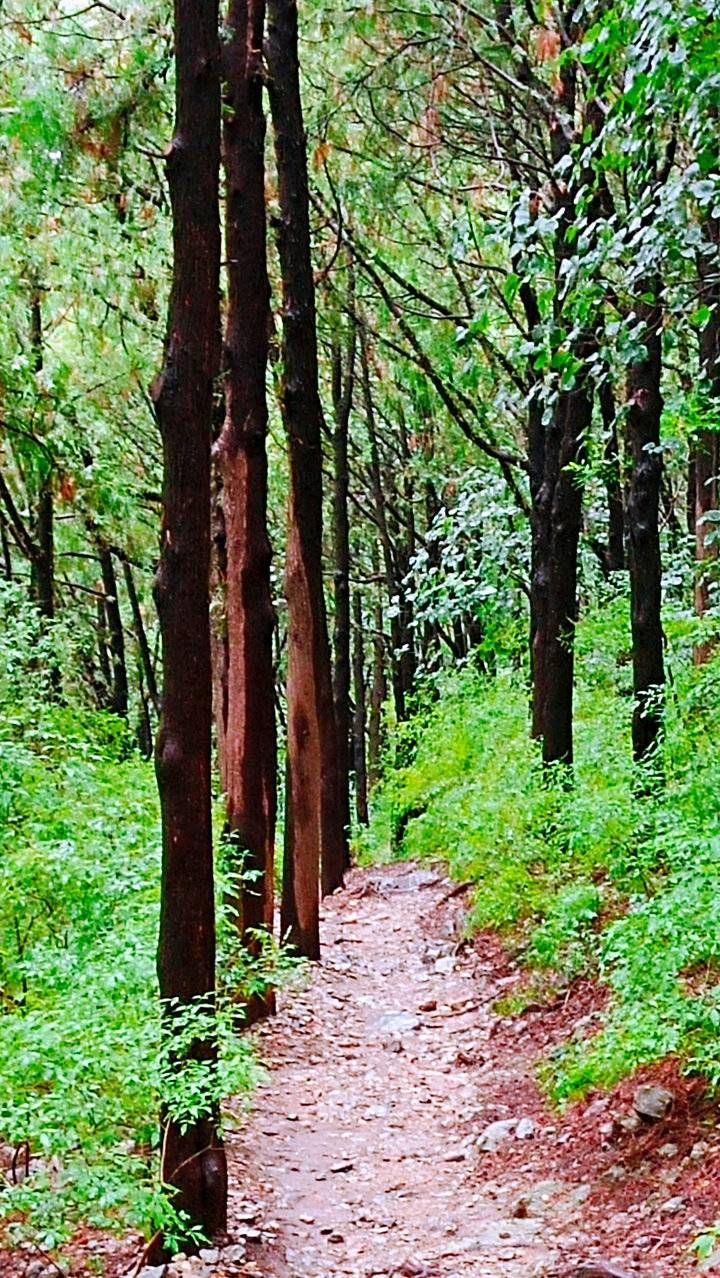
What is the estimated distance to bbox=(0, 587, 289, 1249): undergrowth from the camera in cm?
432

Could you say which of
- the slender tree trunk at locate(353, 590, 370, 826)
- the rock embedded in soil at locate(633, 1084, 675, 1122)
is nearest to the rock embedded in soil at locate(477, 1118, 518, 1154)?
the rock embedded in soil at locate(633, 1084, 675, 1122)

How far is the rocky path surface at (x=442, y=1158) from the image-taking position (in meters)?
4.64

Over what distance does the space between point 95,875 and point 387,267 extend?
1071cm

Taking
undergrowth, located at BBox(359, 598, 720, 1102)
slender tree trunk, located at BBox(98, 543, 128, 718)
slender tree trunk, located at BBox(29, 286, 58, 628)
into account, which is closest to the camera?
undergrowth, located at BBox(359, 598, 720, 1102)

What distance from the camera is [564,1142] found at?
5496 millimetres

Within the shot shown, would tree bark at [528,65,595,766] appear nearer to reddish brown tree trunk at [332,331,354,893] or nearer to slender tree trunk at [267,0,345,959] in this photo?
slender tree trunk at [267,0,345,959]

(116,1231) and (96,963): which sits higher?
(96,963)

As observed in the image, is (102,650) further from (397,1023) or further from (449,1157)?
(449,1157)

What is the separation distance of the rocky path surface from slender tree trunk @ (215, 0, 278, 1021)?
1028 mm

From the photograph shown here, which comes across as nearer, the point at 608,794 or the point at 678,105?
the point at 678,105

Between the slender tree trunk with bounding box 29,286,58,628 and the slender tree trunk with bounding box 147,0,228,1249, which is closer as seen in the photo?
the slender tree trunk with bounding box 147,0,228,1249

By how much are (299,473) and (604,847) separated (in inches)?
149

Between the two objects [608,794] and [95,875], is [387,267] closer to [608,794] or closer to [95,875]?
[608,794]

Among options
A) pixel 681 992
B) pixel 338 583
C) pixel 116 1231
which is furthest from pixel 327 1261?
pixel 338 583
